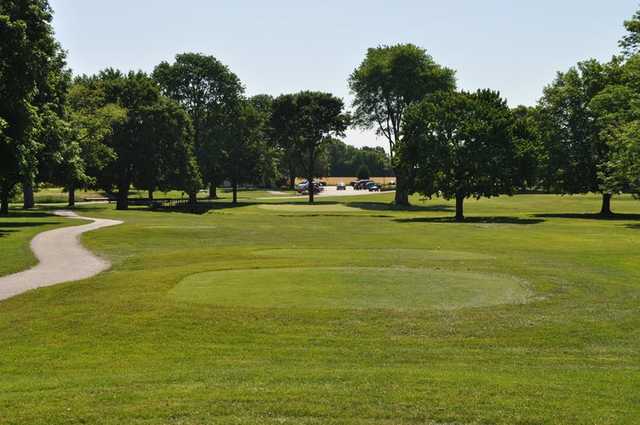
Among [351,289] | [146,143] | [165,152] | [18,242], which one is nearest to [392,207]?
[165,152]

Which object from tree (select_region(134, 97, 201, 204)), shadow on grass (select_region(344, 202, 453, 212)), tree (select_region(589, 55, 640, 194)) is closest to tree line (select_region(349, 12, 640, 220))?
tree (select_region(589, 55, 640, 194))

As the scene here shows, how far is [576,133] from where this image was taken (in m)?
77.0

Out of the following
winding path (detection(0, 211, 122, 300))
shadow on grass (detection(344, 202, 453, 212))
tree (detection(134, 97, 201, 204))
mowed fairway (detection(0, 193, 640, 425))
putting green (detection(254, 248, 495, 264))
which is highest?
tree (detection(134, 97, 201, 204))

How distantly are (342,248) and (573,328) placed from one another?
20.6 m

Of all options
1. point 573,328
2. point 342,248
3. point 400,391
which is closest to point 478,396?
point 400,391

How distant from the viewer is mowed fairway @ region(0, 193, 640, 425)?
9.91 metres

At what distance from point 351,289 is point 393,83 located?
271 feet

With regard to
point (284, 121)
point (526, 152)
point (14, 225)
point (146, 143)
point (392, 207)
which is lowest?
point (392, 207)

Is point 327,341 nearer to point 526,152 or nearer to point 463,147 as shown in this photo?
point 463,147

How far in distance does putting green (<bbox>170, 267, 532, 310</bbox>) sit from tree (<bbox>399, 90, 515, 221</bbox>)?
41.0 m

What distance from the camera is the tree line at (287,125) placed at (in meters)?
46.9

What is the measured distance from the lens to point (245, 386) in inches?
436

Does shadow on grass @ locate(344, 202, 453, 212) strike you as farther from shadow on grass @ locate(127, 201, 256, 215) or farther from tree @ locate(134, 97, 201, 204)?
tree @ locate(134, 97, 201, 204)

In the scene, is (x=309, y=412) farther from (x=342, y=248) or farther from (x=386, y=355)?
(x=342, y=248)
